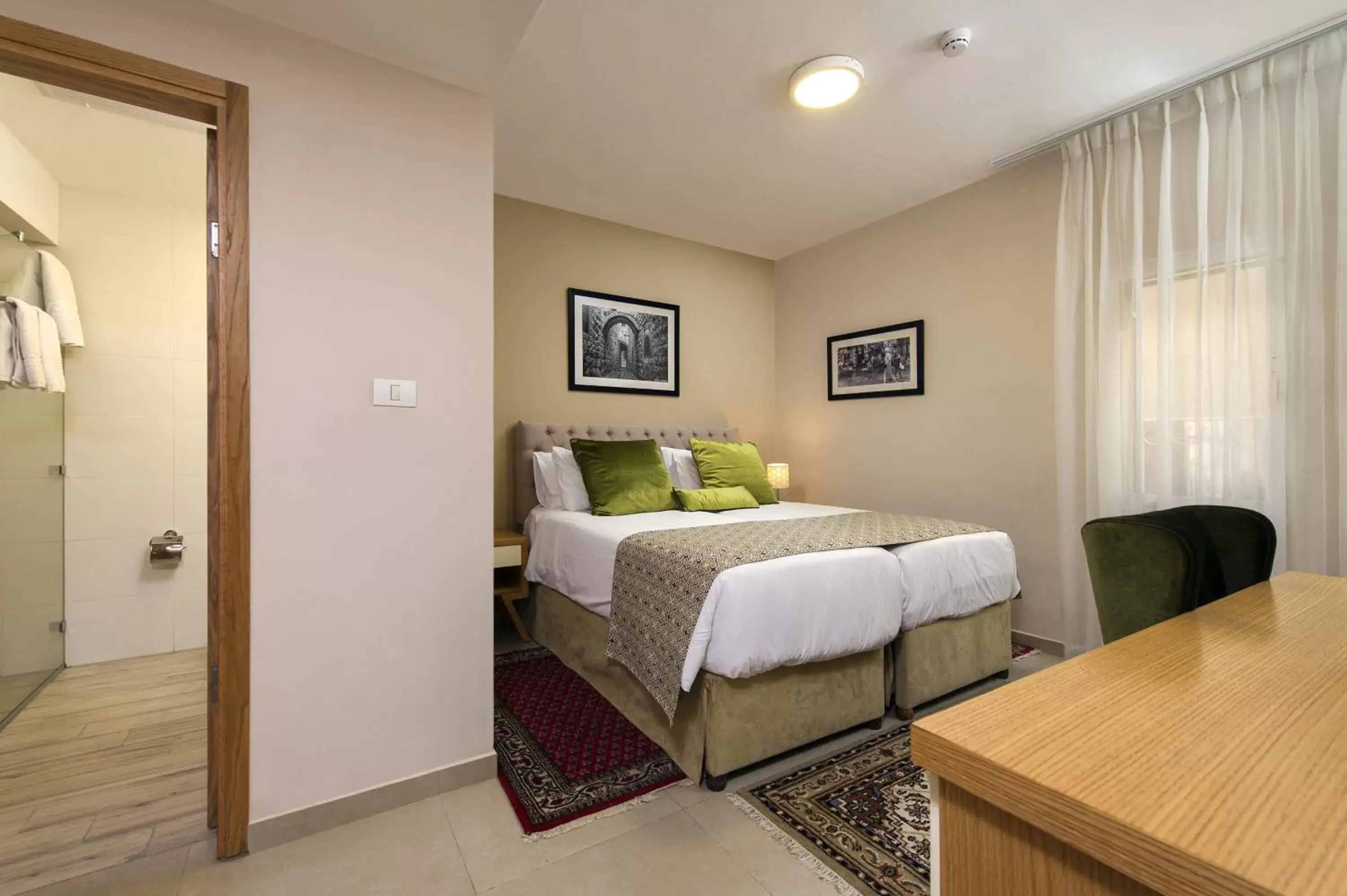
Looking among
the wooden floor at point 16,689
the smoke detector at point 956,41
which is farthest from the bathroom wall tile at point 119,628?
the smoke detector at point 956,41

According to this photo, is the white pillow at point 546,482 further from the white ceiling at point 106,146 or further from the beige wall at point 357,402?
the white ceiling at point 106,146

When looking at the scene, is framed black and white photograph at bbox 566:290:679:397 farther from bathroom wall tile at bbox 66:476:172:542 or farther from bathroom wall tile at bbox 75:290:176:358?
bathroom wall tile at bbox 66:476:172:542

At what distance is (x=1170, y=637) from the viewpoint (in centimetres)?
89

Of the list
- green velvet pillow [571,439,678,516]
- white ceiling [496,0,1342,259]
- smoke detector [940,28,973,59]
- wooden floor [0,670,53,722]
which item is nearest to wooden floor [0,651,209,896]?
wooden floor [0,670,53,722]

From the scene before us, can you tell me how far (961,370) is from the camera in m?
3.64

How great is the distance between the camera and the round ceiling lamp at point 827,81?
2.38 metres

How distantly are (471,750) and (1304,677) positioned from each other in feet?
7.00

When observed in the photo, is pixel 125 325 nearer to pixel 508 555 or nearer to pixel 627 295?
pixel 508 555

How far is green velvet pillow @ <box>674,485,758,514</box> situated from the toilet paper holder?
286 centimetres

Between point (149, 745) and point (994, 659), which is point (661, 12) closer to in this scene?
point (994, 659)

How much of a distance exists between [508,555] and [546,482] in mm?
537

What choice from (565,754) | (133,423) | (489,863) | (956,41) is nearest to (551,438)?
(565,754)

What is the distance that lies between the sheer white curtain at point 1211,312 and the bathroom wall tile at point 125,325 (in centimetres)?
506

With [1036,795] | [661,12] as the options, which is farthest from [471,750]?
[661,12]
